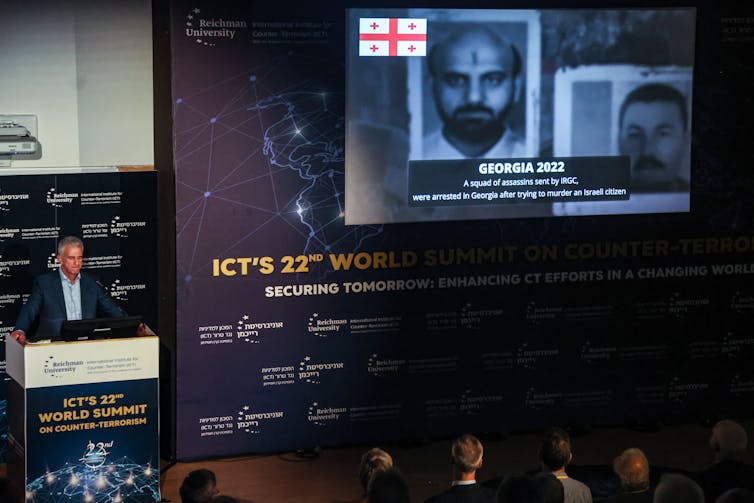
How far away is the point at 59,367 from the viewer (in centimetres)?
645

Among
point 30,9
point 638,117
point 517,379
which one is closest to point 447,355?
point 517,379

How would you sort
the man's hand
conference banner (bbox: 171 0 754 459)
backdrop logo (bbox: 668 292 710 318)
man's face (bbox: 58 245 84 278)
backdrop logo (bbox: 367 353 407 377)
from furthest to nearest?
backdrop logo (bbox: 668 292 710 318)
backdrop logo (bbox: 367 353 407 377)
conference banner (bbox: 171 0 754 459)
man's face (bbox: 58 245 84 278)
the man's hand

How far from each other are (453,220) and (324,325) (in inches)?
40.7

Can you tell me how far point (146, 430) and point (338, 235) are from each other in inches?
72.3

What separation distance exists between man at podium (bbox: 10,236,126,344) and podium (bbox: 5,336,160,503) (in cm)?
59

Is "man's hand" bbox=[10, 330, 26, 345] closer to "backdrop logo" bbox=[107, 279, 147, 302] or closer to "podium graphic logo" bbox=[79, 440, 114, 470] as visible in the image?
"podium graphic logo" bbox=[79, 440, 114, 470]

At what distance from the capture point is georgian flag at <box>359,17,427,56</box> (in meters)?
7.67

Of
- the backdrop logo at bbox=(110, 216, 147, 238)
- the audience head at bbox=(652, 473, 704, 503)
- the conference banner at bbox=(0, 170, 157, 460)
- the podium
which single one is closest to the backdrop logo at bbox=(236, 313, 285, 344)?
the conference banner at bbox=(0, 170, 157, 460)

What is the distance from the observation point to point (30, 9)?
7.76 meters

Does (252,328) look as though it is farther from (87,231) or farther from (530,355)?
(530,355)

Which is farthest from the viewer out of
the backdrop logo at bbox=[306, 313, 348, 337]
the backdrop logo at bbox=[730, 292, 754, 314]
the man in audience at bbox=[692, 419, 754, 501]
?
the backdrop logo at bbox=[730, 292, 754, 314]

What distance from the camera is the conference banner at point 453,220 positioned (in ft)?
25.0

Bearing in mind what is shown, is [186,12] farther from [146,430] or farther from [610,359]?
[610,359]

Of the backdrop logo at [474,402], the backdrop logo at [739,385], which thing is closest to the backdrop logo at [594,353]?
the backdrop logo at [474,402]
